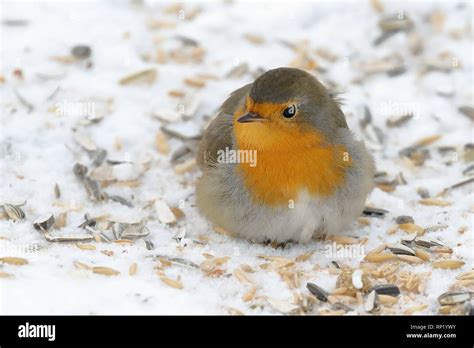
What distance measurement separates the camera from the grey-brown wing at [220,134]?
5.26 metres

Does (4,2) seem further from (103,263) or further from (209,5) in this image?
(103,263)

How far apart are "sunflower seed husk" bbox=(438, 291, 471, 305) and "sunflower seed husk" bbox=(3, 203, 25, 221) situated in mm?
2629

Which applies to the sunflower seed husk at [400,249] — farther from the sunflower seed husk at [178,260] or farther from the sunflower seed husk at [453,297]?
the sunflower seed husk at [178,260]

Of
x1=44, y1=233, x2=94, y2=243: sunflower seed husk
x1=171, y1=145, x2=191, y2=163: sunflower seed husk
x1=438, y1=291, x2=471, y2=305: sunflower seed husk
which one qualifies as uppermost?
x1=171, y1=145, x2=191, y2=163: sunflower seed husk

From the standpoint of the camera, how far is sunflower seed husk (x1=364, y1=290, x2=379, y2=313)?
14.8 feet

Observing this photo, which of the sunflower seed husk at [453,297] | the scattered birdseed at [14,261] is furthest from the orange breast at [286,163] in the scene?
the scattered birdseed at [14,261]

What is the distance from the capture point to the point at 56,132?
6.18m

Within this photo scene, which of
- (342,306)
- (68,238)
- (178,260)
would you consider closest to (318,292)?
(342,306)

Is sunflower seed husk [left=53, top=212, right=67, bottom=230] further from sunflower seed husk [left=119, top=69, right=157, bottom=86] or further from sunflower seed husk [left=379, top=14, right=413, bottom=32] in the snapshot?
sunflower seed husk [left=379, top=14, right=413, bottom=32]

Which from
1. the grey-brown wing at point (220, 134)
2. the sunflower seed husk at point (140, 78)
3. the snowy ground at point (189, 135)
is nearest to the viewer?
the snowy ground at point (189, 135)

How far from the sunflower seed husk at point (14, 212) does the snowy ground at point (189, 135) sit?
0.04 metres

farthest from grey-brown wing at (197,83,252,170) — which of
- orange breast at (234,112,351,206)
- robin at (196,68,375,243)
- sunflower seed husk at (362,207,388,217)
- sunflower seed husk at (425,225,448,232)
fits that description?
sunflower seed husk at (425,225,448,232)

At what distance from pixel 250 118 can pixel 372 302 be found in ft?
4.11

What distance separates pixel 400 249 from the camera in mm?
5109
